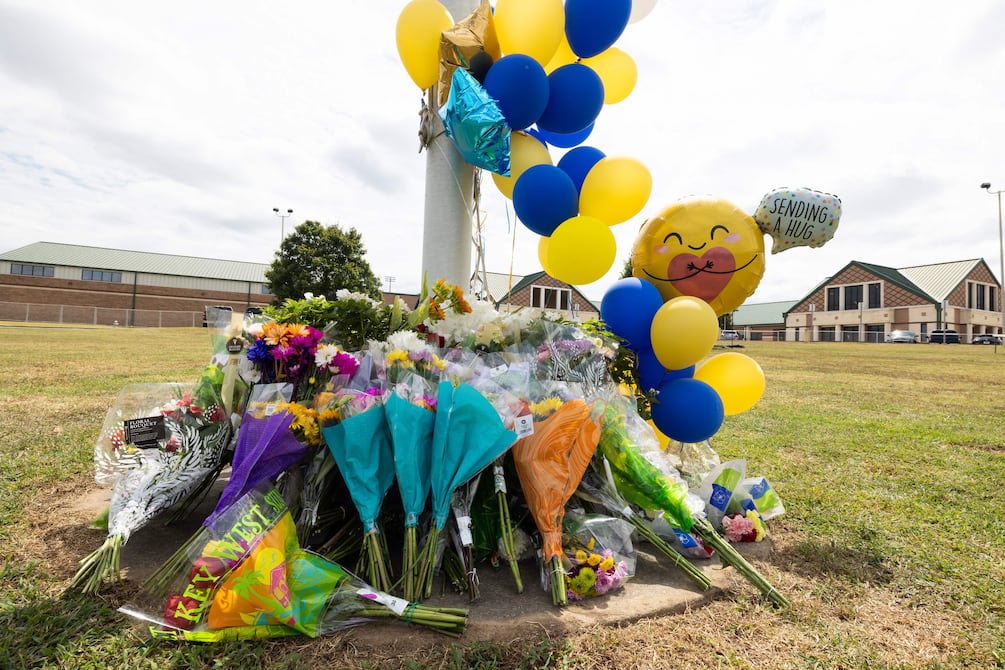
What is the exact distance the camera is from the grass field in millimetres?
1873

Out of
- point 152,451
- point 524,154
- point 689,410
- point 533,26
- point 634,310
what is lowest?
point 152,451

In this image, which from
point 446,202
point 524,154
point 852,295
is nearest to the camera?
point 524,154

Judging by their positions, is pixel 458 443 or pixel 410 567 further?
pixel 458 443

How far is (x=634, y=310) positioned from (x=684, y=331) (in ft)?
1.29

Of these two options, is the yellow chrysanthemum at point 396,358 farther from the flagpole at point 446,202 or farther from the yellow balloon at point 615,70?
the yellow balloon at point 615,70

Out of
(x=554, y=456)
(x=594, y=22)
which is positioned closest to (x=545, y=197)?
(x=594, y=22)

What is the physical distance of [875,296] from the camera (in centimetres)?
3831

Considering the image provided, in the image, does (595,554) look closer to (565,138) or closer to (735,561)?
(735,561)

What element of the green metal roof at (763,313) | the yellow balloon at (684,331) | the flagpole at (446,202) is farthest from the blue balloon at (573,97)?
the green metal roof at (763,313)

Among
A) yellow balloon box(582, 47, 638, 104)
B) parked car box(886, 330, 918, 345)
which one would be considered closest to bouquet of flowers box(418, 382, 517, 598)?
yellow balloon box(582, 47, 638, 104)

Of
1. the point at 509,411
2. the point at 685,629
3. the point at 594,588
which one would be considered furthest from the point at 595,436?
the point at 685,629

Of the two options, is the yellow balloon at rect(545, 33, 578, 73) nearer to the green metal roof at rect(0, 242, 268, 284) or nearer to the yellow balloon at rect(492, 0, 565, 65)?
the yellow balloon at rect(492, 0, 565, 65)

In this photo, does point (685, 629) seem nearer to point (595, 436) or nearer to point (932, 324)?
point (595, 436)

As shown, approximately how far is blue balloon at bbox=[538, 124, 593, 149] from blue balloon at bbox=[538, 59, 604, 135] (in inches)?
11.3
